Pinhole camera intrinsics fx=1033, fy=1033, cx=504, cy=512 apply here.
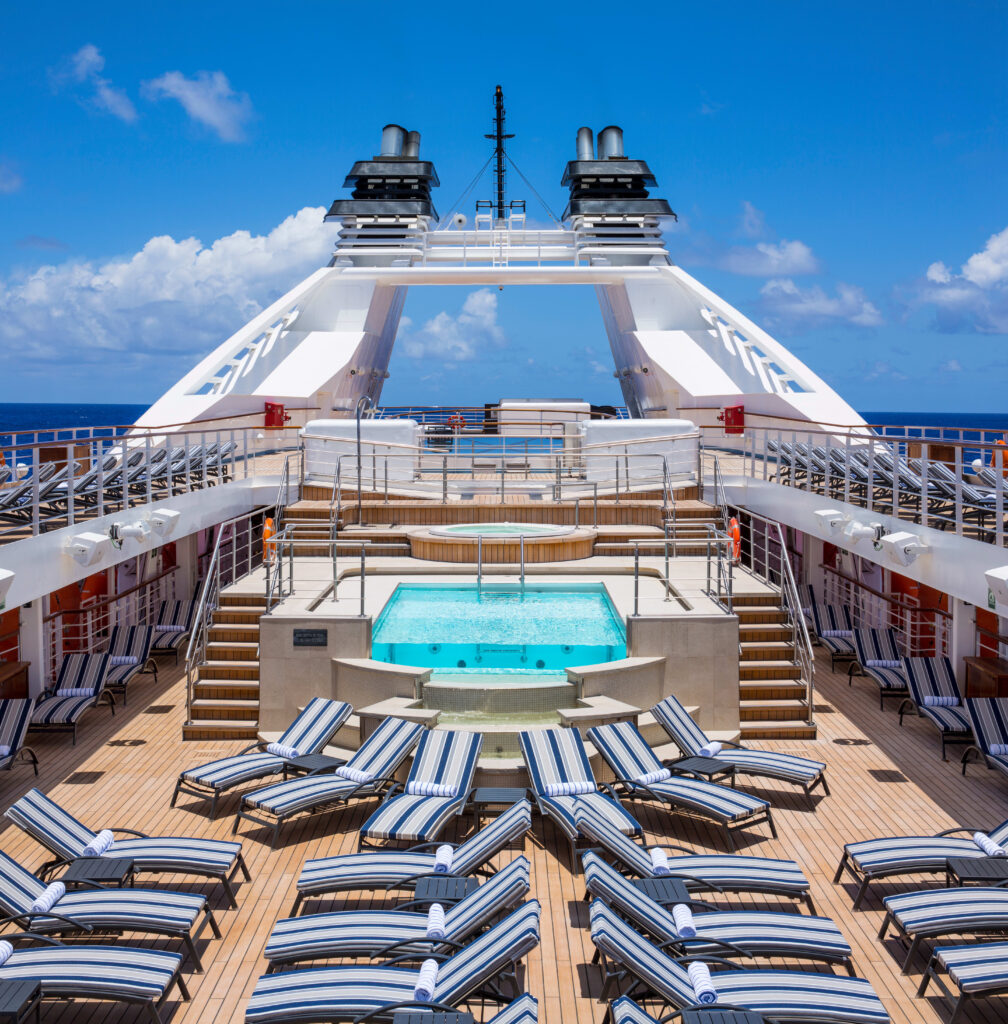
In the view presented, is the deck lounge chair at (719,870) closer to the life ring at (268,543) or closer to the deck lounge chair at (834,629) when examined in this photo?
the life ring at (268,543)

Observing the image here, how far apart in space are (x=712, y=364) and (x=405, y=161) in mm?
8950

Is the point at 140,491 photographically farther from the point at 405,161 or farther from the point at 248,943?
the point at 405,161

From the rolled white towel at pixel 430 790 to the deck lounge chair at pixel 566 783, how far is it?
58cm

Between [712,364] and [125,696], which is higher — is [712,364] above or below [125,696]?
above

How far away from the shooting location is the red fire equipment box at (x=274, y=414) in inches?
711

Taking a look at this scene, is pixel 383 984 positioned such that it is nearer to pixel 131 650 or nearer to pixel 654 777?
pixel 654 777

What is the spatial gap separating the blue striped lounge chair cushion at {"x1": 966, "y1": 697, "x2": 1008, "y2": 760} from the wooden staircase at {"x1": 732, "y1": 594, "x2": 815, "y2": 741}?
4.41 ft

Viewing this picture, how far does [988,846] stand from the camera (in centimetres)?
593

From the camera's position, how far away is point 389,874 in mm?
5688

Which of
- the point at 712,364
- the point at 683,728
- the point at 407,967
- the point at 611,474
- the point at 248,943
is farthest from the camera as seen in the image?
the point at 712,364

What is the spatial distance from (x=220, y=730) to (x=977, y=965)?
6.33m

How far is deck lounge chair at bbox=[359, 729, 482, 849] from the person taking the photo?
6.38 m

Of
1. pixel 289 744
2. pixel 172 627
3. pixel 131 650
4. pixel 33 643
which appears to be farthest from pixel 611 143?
pixel 289 744

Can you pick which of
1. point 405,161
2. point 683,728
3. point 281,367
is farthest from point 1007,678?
point 405,161
